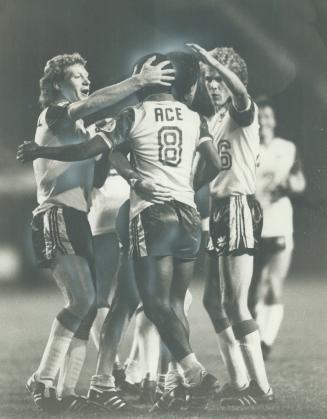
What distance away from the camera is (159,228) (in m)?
3.29

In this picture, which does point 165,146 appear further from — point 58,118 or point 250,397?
point 250,397

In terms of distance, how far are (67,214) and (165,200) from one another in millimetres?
504

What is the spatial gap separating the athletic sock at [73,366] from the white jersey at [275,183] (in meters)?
1.10

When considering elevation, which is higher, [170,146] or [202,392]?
[170,146]

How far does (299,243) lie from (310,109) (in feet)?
2.34

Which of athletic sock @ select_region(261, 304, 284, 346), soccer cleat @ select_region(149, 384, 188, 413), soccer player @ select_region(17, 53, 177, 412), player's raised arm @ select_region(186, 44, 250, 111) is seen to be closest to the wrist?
soccer player @ select_region(17, 53, 177, 412)

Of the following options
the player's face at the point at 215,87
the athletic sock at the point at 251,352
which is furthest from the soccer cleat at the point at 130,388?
the player's face at the point at 215,87

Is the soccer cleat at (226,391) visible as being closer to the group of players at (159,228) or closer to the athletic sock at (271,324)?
the group of players at (159,228)

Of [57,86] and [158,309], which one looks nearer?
[158,309]

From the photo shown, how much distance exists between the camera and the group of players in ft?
10.9

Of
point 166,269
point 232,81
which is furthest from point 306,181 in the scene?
point 166,269

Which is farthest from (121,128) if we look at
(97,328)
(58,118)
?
(97,328)

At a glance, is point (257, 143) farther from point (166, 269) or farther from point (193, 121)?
point (166, 269)

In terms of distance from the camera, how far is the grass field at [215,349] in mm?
3367
